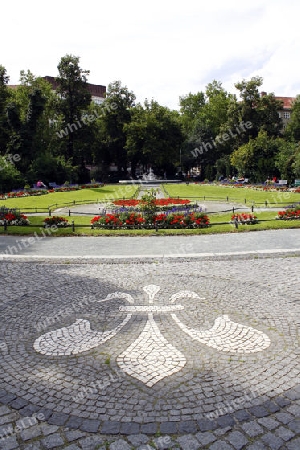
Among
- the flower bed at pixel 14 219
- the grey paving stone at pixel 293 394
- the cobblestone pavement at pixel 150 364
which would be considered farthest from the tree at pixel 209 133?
the grey paving stone at pixel 293 394

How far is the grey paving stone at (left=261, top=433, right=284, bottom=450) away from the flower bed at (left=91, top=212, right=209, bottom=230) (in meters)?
13.2

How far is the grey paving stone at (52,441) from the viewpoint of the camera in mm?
3639

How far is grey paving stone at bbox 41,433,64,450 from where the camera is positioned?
11.9 feet

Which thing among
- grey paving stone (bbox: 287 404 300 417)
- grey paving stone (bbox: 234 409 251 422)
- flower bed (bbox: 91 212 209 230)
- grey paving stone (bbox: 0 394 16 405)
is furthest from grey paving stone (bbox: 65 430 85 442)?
flower bed (bbox: 91 212 209 230)

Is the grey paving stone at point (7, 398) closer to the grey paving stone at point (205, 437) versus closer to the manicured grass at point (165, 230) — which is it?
the grey paving stone at point (205, 437)

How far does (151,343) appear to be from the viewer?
5.61m

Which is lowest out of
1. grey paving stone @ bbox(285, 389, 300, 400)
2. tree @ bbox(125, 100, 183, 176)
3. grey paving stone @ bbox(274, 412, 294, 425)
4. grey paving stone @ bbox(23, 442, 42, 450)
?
grey paving stone @ bbox(23, 442, 42, 450)

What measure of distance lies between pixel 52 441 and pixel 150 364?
66.2 inches

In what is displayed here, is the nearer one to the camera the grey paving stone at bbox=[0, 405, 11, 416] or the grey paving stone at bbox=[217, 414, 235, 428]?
the grey paving stone at bbox=[217, 414, 235, 428]

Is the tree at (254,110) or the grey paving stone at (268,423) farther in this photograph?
the tree at (254,110)

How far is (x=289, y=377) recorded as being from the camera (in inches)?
184

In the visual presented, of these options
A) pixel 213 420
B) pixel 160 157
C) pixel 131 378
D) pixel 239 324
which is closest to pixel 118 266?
pixel 239 324

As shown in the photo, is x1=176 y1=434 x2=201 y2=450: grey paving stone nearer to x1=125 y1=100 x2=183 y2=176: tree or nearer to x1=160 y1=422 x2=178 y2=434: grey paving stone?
x1=160 y1=422 x2=178 y2=434: grey paving stone

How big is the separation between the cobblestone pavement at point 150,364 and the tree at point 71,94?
175ft
